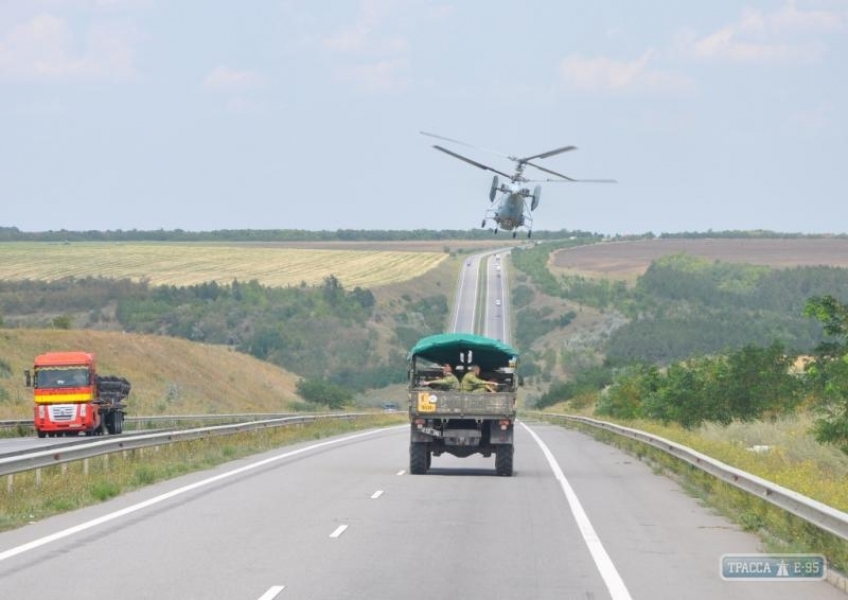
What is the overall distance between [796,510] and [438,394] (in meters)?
14.2

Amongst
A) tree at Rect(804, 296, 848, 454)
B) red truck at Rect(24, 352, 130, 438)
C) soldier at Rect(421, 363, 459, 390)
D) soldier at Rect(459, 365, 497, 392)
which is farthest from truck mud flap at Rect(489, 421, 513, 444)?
red truck at Rect(24, 352, 130, 438)

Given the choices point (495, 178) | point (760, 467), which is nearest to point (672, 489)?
point (760, 467)

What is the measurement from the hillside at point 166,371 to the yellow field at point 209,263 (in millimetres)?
40275

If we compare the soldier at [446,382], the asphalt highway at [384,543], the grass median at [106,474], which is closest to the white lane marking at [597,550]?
the asphalt highway at [384,543]

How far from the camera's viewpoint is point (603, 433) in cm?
5209

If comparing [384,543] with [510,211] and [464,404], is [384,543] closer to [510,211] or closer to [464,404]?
[464,404]

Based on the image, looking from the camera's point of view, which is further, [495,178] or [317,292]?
[317,292]

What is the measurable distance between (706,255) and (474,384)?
141 m

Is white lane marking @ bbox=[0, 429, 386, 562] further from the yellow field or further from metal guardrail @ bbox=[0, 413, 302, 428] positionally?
the yellow field

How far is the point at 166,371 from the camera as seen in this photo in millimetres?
95188

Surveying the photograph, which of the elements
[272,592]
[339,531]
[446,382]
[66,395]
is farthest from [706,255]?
[272,592]

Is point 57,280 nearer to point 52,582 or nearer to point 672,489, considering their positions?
point 672,489

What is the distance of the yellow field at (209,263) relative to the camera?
15138 cm

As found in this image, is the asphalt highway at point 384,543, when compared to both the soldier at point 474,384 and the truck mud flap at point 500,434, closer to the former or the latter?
the truck mud flap at point 500,434
